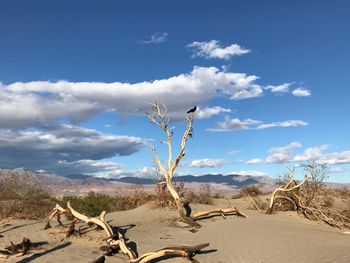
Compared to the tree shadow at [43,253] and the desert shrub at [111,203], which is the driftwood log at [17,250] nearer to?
the tree shadow at [43,253]

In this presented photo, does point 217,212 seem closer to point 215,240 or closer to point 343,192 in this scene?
point 215,240

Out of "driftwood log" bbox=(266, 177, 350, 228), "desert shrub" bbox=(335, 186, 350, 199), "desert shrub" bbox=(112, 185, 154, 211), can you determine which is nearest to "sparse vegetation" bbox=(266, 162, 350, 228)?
"driftwood log" bbox=(266, 177, 350, 228)

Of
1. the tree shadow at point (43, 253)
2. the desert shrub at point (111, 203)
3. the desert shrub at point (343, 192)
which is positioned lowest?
the tree shadow at point (43, 253)

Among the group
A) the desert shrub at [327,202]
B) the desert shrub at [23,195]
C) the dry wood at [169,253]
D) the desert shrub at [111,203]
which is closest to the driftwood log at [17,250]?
the dry wood at [169,253]

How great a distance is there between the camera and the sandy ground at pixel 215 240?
440 inches

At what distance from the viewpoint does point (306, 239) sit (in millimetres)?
13867

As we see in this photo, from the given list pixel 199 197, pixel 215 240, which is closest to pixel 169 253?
pixel 215 240

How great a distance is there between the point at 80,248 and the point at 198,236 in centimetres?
377

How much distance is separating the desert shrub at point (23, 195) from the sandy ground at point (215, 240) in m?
3.94

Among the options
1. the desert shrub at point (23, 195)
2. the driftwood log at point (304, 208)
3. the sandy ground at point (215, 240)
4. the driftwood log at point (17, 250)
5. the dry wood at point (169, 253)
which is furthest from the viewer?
the desert shrub at point (23, 195)

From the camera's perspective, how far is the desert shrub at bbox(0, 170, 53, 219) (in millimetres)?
21103

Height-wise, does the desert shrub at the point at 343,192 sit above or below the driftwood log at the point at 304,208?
above

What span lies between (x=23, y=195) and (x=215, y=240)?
48.6 ft

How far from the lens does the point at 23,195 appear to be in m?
24.3
